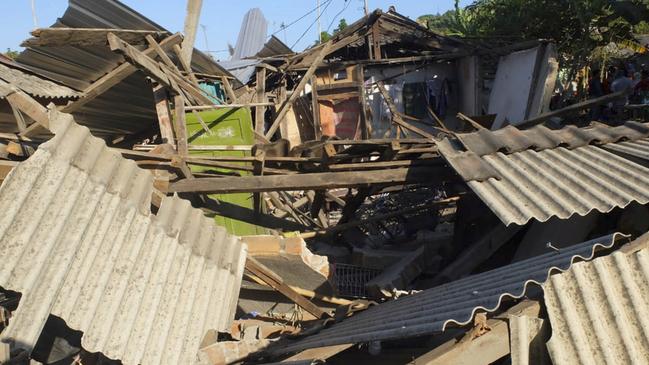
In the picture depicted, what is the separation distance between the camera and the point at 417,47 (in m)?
15.0

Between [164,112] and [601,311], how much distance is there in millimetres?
4468

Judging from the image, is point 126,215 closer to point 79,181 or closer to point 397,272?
point 79,181

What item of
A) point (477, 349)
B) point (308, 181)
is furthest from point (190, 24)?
point (477, 349)

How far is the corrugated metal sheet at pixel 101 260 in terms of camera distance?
214 centimetres

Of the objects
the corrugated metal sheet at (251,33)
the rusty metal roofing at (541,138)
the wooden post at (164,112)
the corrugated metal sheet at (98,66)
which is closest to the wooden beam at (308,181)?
the rusty metal roofing at (541,138)

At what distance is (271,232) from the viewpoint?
5.91m

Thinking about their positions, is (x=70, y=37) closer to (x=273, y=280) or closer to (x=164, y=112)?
(x=164, y=112)

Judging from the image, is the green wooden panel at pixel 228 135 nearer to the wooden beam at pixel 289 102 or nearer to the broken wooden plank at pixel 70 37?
the wooden beam at pixel 289 102

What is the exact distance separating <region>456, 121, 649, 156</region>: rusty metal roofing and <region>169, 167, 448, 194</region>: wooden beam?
0.55 meters

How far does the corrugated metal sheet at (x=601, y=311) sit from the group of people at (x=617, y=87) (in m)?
7.03

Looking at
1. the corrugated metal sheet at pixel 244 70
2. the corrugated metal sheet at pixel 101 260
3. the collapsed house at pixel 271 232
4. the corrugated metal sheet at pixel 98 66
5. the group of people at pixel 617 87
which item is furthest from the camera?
the corrugated metal sheet at pixel 244 70

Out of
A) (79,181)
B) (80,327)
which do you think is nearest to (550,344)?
(80,327)

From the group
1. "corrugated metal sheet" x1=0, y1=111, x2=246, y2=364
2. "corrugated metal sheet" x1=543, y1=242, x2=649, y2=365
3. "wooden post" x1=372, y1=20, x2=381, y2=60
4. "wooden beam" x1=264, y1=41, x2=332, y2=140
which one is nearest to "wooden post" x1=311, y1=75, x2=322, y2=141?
"wooden post" x1=372, y1=20, x2=381, y2=60

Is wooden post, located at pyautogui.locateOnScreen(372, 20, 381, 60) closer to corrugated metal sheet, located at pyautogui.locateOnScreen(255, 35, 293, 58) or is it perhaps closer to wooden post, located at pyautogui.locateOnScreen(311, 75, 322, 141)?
wooden post, located at pyautogui.locateOnScreen(311, 75, 322, 141)
